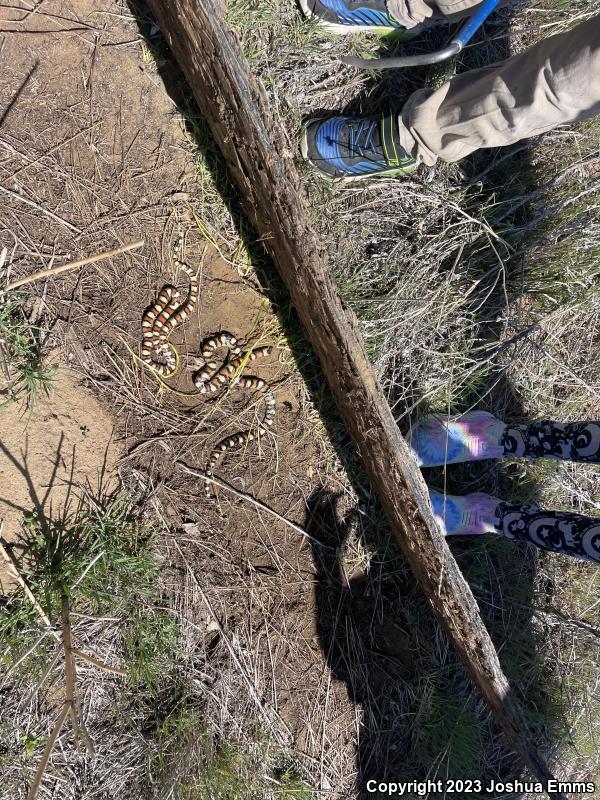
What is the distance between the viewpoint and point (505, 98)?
2.14 meters

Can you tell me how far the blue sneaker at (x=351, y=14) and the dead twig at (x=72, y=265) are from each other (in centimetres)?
152

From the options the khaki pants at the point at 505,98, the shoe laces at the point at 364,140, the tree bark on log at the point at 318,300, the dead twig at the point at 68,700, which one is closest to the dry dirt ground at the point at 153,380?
the tree bark on log at the point at 318,300

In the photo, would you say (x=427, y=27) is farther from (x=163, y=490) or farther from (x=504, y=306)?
(x=163, y=490)

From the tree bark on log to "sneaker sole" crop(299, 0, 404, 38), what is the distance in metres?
0.73

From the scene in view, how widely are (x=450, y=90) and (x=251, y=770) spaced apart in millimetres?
3694

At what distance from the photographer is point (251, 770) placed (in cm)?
299

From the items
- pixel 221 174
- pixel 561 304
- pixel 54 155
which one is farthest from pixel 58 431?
pixel 561 304

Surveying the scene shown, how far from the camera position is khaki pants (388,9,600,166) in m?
1.92

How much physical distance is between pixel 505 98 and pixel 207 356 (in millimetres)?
1855

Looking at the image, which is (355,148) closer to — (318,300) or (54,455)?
(318,300)

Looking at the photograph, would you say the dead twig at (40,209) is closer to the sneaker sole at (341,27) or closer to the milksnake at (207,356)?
the milksnake at (207,356)

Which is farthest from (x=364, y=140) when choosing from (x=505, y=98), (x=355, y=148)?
(x=505, y=98)

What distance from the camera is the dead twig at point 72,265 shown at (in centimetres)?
267

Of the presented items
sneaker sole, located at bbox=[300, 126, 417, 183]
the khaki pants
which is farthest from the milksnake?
the khaki pants
